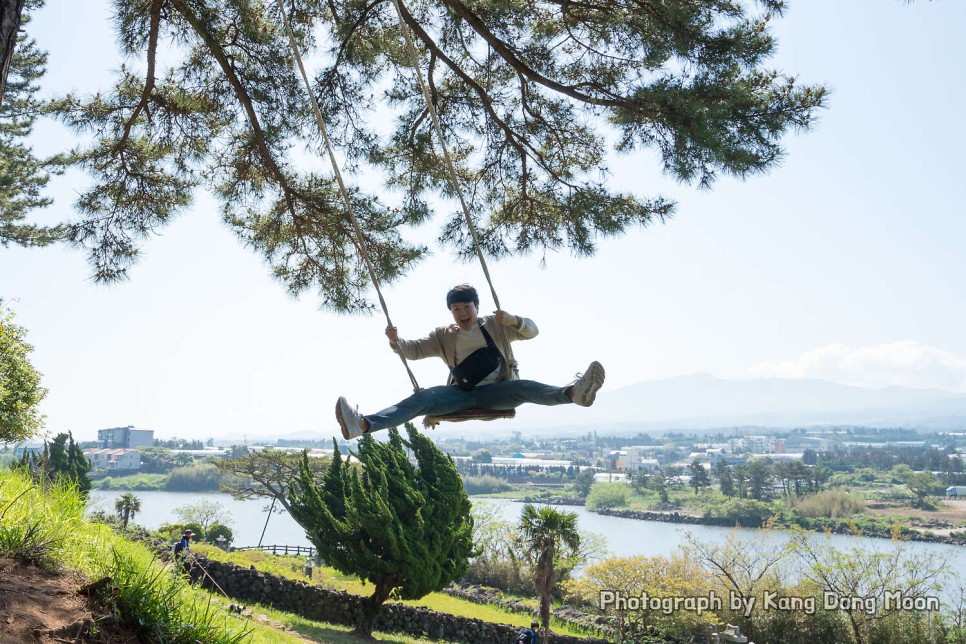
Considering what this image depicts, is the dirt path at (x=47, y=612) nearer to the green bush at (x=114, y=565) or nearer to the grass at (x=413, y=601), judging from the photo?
the green bush at (x=114, y=565)

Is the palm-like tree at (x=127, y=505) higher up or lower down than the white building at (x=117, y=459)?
higher up

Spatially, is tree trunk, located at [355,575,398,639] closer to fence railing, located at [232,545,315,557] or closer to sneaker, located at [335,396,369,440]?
sneaker, located at [335,396,369,440]

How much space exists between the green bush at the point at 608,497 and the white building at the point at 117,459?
205 feet

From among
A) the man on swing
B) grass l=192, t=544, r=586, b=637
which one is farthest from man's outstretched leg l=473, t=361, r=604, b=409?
grass l=192, t=544, r=586, b=637

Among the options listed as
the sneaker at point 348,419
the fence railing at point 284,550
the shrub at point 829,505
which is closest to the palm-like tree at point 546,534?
the sneaker at point 348,419

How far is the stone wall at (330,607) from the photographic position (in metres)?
16.6

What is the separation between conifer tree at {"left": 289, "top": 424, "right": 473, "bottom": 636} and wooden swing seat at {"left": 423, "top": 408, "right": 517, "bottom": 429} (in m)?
13.1

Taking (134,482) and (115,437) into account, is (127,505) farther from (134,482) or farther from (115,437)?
(115,437)

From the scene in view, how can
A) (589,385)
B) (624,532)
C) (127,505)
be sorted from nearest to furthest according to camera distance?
(589,385) → (127,505) → (624,532)

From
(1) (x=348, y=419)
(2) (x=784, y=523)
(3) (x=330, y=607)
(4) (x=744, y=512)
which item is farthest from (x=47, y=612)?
(4) (x=744, y=512)

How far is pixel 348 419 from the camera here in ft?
10.4

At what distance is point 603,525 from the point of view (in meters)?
68.9

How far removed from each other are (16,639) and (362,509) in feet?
47.0

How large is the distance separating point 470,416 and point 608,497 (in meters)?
76.2
